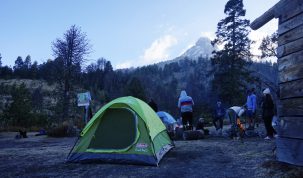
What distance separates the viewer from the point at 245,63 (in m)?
34.0

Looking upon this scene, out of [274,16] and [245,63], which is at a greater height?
[245,63]

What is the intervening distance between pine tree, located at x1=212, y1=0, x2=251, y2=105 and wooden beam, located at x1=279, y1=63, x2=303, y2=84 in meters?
27.1

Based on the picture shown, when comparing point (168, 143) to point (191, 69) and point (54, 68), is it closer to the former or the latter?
point (54, 68)

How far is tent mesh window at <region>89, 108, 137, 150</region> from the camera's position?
793 centimetres

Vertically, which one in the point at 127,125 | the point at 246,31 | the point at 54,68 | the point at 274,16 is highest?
the point at 246,31

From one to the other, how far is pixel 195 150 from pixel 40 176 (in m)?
5.06

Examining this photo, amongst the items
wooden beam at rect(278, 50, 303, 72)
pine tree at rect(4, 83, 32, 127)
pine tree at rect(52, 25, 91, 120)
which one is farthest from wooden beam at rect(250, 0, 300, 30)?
pine tree at rect(4, 83, 32, 127)

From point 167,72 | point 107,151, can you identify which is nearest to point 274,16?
point 107,151

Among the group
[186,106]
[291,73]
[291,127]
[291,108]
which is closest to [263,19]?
[291,73]

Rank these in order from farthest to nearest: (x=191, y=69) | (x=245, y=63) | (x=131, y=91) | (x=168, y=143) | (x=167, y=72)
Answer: (x=191, y=69)
(x=167, y=72)
(x=131, y=91)
(x=245, y=63)
(x=168, y=143)

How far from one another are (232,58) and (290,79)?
97.6 ft

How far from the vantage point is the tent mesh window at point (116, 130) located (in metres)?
7.93

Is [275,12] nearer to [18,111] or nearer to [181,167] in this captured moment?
[181,167]

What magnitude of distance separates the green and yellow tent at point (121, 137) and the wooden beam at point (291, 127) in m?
3.01
